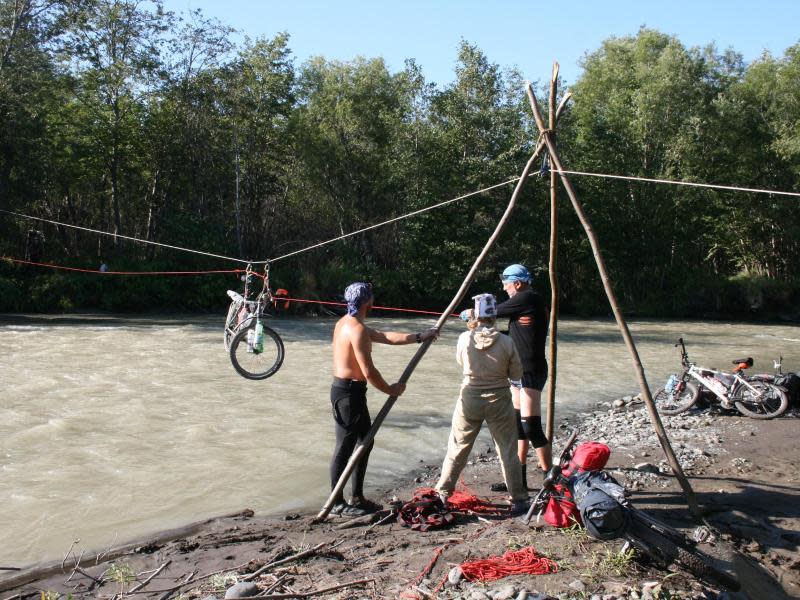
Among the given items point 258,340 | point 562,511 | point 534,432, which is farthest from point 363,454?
point 258,340

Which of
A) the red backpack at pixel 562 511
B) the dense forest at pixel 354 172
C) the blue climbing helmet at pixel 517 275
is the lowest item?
the red backpack at pixel 562 511

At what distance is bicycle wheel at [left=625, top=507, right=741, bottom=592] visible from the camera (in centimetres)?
421

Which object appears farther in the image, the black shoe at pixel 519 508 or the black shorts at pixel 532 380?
the black shorts at pixel 532 380

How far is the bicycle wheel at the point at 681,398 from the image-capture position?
974 cm

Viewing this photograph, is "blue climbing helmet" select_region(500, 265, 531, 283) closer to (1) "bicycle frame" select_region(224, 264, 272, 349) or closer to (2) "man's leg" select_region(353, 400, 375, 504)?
(2) "man's leg" select_region(353, 400, 375, 504)

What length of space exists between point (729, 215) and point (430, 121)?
11474mm

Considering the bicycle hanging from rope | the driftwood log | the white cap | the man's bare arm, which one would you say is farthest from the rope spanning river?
the white cap

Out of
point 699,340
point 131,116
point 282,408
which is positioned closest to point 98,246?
point 131,116

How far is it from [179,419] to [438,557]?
5946 mm

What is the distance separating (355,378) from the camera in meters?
5.59

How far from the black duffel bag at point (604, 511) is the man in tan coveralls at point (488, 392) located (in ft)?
2.73

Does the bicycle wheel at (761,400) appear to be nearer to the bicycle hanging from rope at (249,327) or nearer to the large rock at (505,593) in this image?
the bicycle hanging from rope at (249,327)

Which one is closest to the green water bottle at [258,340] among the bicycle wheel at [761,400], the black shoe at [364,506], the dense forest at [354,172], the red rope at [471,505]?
the black shoe at [364,506]

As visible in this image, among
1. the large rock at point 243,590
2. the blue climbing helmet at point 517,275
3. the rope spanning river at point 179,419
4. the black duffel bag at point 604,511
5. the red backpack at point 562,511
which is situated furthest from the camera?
the rope spanning river at point 179,419
